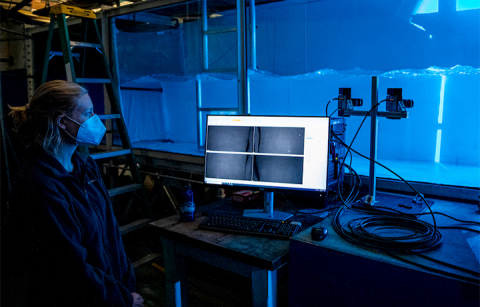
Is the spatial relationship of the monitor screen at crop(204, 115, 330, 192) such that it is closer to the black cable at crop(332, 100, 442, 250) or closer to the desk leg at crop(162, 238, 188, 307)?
the black cable at crop(332, 100, 442, 250)

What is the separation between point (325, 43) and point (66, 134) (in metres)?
1.71

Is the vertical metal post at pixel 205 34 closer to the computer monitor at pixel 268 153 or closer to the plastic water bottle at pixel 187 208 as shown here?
the computer monitor at pixel 268 153

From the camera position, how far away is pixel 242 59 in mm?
2584

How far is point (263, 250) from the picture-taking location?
4.69 feet

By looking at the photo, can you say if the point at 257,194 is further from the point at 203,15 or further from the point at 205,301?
the point at 203,15

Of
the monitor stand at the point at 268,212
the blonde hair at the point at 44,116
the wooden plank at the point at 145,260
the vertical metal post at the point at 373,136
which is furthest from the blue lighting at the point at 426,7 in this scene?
the wooden plank at the point at 145,260

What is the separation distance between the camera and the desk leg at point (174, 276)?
68.2 inches

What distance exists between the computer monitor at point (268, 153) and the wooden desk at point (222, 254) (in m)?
0.27

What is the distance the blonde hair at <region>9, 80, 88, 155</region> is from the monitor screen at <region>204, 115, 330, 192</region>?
2.31 ft

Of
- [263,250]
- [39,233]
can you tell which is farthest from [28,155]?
[263,250]

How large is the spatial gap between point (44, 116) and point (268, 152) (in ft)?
3.08

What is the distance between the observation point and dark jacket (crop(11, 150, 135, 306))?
45.8 inches

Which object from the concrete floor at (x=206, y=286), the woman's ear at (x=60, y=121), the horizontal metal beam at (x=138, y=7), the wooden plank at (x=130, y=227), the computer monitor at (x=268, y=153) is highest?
the horizontal metal beam at (x=138, y=7)

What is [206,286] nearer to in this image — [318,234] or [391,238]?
[318,234]
